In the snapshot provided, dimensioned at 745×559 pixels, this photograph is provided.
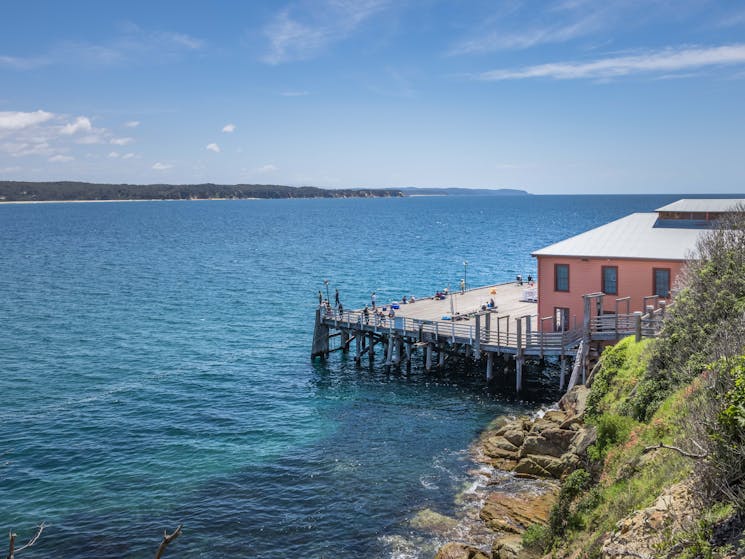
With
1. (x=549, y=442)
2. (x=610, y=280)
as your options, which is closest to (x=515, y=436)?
(x=549, y=442)

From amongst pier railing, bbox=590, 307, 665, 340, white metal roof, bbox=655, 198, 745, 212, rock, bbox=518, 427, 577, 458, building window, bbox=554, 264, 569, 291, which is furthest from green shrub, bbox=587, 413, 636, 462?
white metal roof, bbox=655, 198, 745, 212

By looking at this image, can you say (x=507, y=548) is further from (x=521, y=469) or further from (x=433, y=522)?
(x=521, y=469)

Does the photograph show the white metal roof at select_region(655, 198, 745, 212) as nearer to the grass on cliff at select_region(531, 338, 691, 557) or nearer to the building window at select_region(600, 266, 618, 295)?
the building window at select_region(600, 266, 618, 295)

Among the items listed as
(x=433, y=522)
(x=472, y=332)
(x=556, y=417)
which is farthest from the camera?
(x=472, y=332)

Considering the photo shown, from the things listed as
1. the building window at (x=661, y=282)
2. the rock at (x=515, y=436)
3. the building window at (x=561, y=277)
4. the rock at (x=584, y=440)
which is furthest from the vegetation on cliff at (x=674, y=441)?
the building window at (x=561, y=277)

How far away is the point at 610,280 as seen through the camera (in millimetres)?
36375

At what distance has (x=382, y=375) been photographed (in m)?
42.8

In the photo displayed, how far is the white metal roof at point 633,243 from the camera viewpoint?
35.4 meters

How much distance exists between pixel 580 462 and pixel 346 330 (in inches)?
1059

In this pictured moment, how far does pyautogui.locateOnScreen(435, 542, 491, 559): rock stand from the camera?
63.7 ft

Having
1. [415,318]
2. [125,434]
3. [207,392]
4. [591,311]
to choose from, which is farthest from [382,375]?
[125,434]

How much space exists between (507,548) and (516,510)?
3.96 metres

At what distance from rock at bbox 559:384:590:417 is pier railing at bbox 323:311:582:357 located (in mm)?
3965

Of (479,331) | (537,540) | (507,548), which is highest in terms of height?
(479,331)
